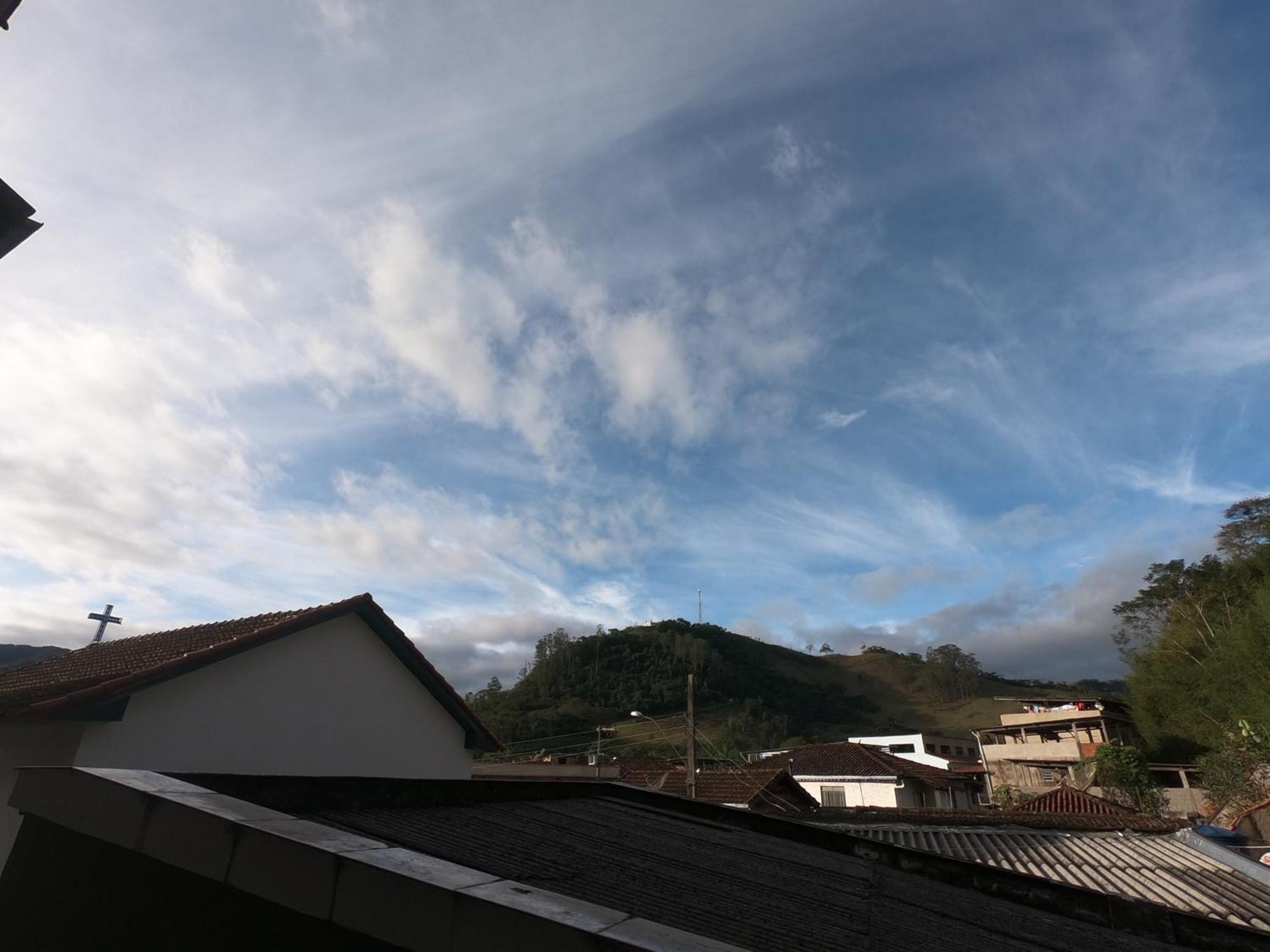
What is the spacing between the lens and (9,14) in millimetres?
6008

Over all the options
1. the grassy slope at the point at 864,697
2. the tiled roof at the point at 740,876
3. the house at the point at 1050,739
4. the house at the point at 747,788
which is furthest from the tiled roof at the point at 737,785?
the grassy slope at the point at 864,697

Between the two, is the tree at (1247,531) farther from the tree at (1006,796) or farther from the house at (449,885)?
the house at (449,885)

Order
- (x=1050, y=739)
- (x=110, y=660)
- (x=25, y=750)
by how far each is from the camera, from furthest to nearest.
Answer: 1. (x=1050, y=739)
2. (x=110, y=660)
3. (x=25, y=750)

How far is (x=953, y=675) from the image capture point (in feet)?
395

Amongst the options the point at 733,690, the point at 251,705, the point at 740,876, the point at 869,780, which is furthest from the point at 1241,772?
the point at 733,690

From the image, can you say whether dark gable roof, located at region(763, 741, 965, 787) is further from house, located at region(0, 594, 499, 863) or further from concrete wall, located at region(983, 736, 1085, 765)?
house, located at region(0, 594, 499, 863)

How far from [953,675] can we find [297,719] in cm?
13159

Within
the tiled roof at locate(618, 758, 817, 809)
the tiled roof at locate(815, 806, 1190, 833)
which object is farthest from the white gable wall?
the tiled roof at locate(618, 758, 817, 809)

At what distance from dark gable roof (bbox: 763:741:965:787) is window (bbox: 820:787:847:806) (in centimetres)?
76

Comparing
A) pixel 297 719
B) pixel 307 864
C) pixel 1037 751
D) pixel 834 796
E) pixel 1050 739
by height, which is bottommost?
pixel 834 796

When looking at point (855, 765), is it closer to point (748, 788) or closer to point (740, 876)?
point (748, 788)

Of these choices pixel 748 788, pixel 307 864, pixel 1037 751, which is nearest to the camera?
pixel 307 864

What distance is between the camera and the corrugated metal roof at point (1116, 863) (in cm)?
710

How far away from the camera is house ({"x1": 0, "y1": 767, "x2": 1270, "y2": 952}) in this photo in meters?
1.75
